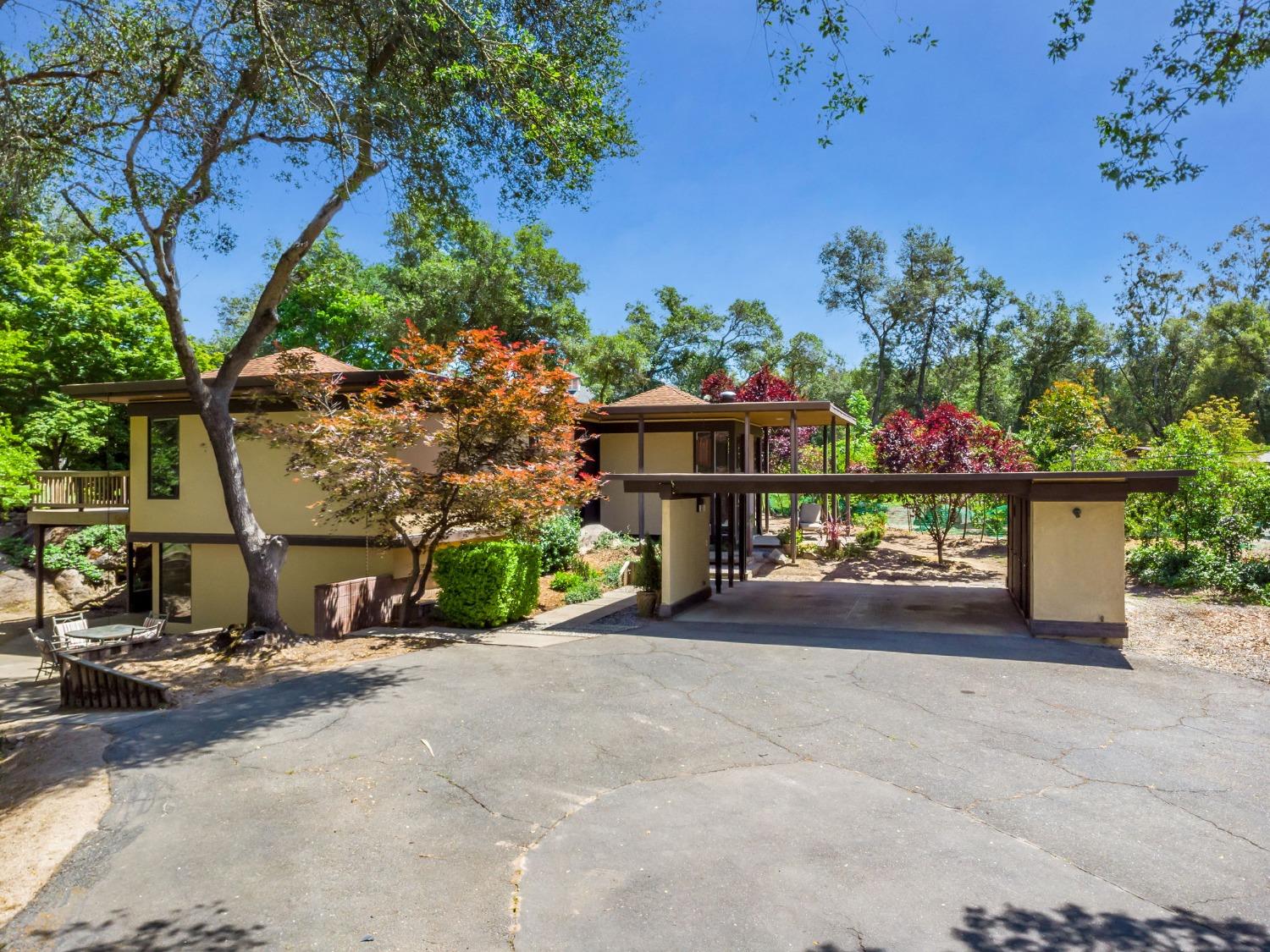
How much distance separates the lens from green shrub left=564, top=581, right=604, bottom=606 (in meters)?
15.3

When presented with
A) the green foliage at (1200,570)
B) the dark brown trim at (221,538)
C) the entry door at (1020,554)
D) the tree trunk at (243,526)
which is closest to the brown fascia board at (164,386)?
the tree trunk at (243,526)

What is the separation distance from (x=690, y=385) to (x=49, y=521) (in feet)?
87.2

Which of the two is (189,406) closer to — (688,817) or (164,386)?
(164,386)

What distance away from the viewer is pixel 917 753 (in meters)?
6.55

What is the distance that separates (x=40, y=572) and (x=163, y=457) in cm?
517

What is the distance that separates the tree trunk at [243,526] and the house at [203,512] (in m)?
1.49

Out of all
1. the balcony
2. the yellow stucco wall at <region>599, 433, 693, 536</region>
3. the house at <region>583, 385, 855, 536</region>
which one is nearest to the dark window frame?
the balcony

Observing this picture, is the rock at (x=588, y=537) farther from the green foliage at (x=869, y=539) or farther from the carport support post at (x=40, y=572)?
the carport support post at (x=40, y=572)

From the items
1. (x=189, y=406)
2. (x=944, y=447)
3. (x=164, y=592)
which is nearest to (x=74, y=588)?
(x=164, y=592)

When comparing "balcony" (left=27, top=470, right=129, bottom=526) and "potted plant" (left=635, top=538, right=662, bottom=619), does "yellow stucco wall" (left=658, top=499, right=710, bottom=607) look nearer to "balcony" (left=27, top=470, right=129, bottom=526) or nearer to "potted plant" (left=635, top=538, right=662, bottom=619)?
"potted plant" (left=635, top=538, right=662, bottom=619)

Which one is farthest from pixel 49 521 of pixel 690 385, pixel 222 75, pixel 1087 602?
pixel 690 385

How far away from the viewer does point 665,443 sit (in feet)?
72.9

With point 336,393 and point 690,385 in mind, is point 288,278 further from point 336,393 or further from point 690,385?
point 690,385

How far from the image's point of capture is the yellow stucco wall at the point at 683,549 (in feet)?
45.2
